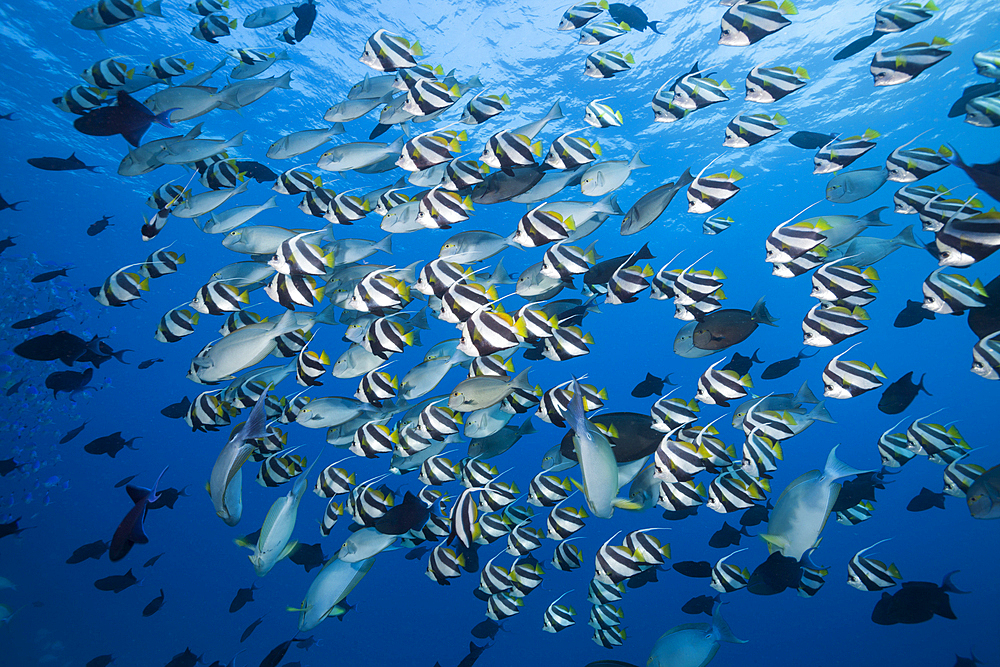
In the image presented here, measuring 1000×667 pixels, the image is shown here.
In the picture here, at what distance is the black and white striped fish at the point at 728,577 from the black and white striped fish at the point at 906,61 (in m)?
4.06

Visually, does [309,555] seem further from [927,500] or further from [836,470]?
[927,500]

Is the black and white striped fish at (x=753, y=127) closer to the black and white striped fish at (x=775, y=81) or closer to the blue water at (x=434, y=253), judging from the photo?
the black and white striped fish at (x=775, y=81)

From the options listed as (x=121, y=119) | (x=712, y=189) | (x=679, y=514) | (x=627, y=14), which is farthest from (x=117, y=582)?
(x=627, y=14)

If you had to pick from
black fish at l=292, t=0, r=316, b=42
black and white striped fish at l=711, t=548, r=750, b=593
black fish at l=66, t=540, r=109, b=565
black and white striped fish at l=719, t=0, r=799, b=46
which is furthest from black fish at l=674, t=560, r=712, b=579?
black fish at l=66, t=540, r=109, b=565

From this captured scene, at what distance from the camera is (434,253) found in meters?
30.2

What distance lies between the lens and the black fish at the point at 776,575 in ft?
11.7

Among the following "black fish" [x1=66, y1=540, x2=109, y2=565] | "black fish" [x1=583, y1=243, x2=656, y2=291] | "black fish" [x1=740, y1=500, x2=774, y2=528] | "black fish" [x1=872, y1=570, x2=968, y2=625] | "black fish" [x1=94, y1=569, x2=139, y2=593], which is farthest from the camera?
"black fish" [x1=66, y1=540, x2=109, y2=565]

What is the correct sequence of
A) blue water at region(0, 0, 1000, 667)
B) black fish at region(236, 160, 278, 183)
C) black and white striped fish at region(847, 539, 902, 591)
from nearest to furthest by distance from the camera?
1. black and white striped fish at region(847, 539, 902, 591)
2. black fish at region(236, 160, 278, 183)
3. blue water at region(0, 0, 1000, 667)

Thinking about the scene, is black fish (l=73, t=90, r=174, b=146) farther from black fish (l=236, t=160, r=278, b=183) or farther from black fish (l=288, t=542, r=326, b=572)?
black fish (l=288, t=542, r=326, b=572)

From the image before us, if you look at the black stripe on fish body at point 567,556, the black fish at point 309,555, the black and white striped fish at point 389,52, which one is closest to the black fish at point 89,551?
the black fish at point 309,555

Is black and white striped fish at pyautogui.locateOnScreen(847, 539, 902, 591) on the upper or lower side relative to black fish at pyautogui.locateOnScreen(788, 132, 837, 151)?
lower

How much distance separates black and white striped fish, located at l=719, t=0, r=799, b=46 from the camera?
3031 millimetres

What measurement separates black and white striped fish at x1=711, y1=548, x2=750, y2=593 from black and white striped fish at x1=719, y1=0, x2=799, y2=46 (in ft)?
14.1

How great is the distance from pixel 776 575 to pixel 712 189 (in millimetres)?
3305
